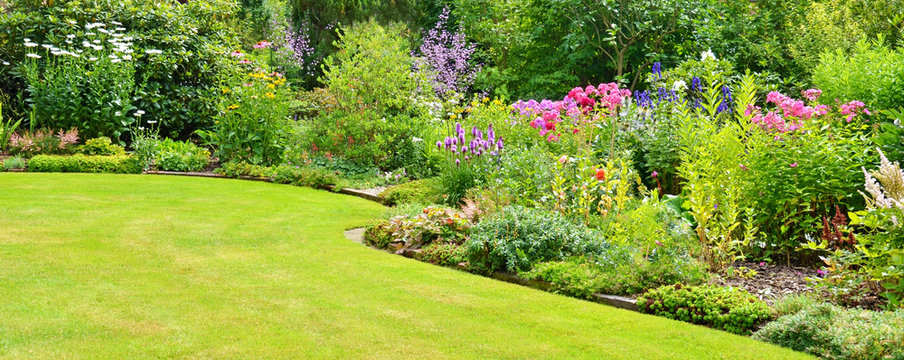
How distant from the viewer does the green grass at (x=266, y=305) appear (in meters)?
3.75

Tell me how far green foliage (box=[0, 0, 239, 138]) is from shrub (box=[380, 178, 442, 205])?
5291mm

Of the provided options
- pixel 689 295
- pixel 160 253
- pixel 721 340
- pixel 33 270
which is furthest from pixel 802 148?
pixel 33 270

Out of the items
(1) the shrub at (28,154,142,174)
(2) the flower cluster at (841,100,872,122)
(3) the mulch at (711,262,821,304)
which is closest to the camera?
(3) the mulch at (711,262,821,304)

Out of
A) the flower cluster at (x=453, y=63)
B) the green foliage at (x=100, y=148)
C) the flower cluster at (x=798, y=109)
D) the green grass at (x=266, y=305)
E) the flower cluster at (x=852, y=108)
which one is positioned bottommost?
the green grass at (x=266, y=305)

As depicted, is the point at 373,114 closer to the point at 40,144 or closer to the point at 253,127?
the point at 253,127

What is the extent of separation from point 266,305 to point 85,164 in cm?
746

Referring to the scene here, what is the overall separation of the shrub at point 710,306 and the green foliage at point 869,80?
2.88 meters

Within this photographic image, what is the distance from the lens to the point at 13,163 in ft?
33.5

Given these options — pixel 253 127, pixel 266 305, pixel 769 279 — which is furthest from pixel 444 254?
pixel 253 127

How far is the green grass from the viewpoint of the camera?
3752 millimetres

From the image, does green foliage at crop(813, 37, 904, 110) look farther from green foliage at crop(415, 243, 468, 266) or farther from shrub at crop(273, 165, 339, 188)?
shrub at crop(273, 165, 339, 188)

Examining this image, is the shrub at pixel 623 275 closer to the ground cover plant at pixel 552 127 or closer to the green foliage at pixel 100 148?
the ground cover plant at pixel 552 127

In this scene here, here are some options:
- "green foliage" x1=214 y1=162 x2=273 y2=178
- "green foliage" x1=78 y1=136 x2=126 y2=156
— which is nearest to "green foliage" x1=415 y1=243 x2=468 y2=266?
"green foliage" x1=214 y1=162 x2=273 y2=178

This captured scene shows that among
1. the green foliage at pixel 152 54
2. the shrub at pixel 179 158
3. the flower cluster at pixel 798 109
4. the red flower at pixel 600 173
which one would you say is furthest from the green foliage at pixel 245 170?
the flower cluster at pixel 798 109
